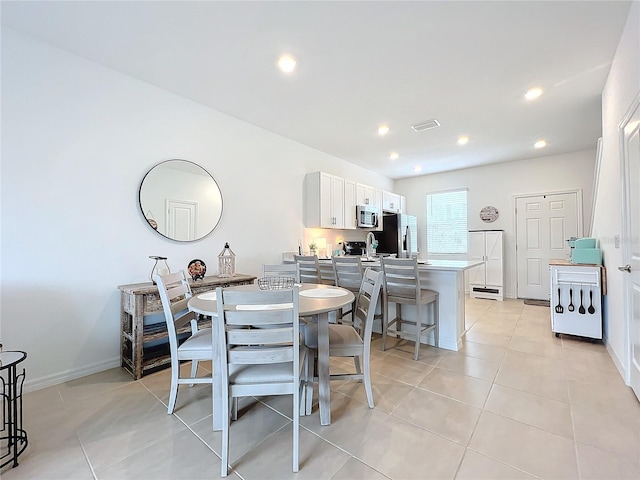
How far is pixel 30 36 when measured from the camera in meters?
2.26

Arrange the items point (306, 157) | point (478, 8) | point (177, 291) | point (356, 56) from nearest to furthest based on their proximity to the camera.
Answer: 1. point (478, 8)
2. point (177, 291)
3. point (356, 56)
4. point (306, 157)

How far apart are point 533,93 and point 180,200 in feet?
13.1

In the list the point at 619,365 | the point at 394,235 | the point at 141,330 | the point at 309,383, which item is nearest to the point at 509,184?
the point at 394,235

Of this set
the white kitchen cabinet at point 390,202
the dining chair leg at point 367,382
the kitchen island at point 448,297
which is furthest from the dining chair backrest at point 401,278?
the white kitchen cabinet at point 390,202

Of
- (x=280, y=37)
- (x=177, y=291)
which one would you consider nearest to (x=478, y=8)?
(x=280, y=37)

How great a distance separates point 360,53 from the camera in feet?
7.99

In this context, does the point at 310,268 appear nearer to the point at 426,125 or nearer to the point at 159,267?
the point at 159,267

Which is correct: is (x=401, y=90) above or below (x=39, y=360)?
above

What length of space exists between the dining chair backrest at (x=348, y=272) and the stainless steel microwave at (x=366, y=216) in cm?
219

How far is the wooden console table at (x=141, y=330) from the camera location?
243 cm

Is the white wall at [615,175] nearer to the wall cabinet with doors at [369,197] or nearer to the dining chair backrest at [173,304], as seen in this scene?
the wall cabinet with doors at [369,197]

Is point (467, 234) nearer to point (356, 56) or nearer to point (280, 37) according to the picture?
point (356, 56)

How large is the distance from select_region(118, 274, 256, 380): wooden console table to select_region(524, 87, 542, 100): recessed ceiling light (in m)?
3.96

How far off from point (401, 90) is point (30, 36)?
3242 mm
